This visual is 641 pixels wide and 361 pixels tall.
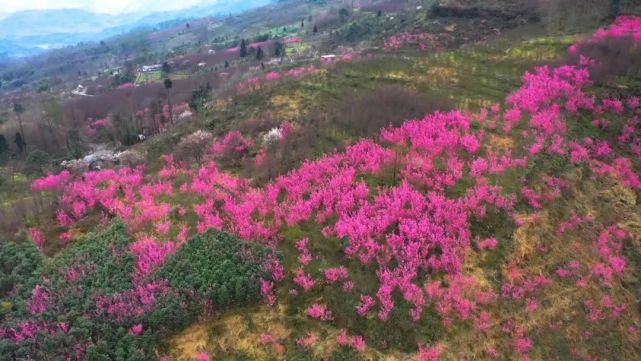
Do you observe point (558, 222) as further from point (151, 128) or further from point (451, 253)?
point (151, 128)

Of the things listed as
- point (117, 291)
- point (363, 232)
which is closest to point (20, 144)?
point (117, 291)

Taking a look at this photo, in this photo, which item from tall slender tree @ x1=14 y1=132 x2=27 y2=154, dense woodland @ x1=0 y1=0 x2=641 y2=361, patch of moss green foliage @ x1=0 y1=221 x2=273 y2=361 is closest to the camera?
patch of moss green foliage @ x1=0 y1=221 x2=273 y2=361

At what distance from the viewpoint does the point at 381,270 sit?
14281 mm

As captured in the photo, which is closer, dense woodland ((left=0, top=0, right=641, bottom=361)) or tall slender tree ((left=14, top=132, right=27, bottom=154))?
dense woodland ((left=0, top=0, right=641, bottom=361))

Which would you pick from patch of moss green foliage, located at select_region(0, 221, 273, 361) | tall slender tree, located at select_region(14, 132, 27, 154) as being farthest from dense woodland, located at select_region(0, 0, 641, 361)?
tall slender tree, located at select_region(14, 132, 27, 154)

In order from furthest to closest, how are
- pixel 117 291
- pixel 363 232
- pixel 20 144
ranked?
pixel 20 144 < pixel 363 232 < pixel 117 291

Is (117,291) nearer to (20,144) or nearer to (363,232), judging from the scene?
(363,232)

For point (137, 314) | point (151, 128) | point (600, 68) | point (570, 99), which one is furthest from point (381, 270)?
point (151, 128)

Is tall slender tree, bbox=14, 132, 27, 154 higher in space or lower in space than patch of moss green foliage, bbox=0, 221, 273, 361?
lower

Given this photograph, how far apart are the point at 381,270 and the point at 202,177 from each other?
34.8 feet

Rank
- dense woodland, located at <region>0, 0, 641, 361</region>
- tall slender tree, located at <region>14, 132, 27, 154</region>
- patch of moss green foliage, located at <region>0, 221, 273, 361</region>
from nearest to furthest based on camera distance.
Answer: patch of moss green foliage, located at <region>0, 221, 273, 361</region>
dense woodland, located at <region>0, 0, 641, 361</region>
tall slender tree, located at <region>14, 132, 27, 154</region>

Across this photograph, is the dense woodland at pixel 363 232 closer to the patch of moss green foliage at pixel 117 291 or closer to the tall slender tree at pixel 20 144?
the patch of moss green foliage at pixel 117 291

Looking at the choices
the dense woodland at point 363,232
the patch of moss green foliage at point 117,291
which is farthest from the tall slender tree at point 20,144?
the patch of moss green foliage at point 117,291

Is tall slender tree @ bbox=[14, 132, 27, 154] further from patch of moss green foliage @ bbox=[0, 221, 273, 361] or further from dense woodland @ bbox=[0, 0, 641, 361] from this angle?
patch of moss green foliage @ bbox=[0, 221, 273, 361]
